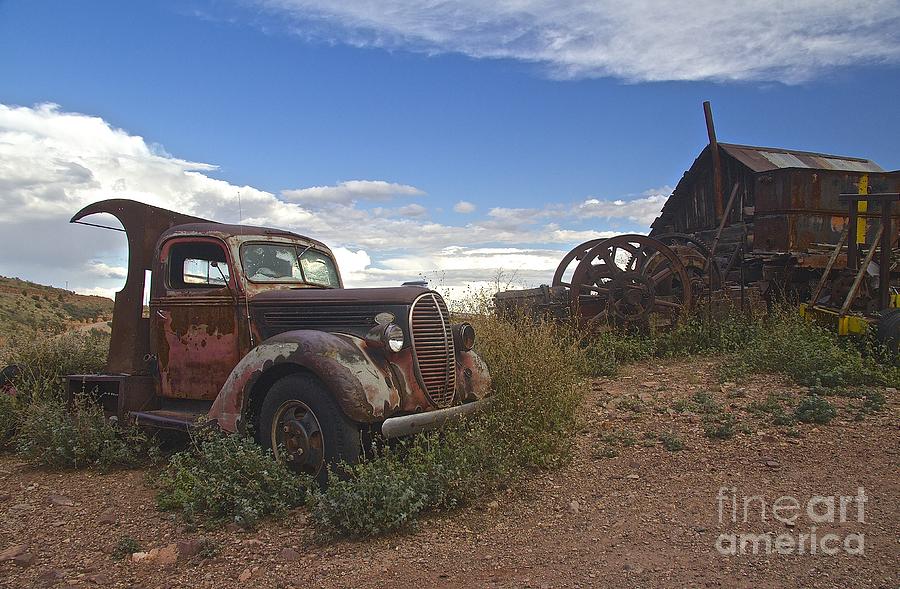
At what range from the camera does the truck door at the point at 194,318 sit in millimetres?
5793

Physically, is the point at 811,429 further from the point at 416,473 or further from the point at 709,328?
the point at 709,328

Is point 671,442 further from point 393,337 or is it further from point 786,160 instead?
point 786,160

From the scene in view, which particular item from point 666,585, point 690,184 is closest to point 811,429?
point 666,585

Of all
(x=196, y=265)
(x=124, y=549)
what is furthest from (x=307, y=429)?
(x=196, y=265)

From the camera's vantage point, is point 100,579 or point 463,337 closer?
point 100,579

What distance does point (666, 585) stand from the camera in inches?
135

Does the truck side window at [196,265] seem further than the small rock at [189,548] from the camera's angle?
Yes

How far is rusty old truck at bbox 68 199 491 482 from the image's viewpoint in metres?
4.77

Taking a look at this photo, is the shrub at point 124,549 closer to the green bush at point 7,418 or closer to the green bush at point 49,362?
the green bush at point 49,362

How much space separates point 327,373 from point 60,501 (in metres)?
2.36

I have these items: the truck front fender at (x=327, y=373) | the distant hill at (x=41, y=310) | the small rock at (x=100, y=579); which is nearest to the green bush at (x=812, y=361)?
the truck front fender at (x=327, y=373)

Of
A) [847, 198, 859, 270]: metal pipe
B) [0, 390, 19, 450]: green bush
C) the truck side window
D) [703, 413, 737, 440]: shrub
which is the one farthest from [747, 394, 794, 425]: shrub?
[0, 390, 19, 450]: green bush

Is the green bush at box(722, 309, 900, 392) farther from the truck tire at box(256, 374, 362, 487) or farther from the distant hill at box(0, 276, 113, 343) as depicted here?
the distant hill at box(0, 276, 113, 343)

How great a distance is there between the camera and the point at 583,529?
14.0 ft
